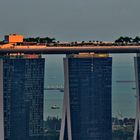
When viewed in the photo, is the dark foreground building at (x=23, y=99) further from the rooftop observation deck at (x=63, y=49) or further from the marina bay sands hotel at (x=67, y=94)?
the rooftop observation deck at (x=63, y=49)

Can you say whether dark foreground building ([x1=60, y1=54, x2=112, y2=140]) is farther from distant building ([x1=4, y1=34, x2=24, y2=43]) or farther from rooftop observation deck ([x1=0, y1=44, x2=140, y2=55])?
distant building ([x1=4, y1=34, x2=24, y2=43])

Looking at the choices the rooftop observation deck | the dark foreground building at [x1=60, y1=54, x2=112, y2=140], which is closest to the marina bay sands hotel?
the dark foreground building at [x1=60, y1=54, x2=112, y2=140]

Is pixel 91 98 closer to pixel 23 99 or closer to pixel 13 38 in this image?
pixel 23 99

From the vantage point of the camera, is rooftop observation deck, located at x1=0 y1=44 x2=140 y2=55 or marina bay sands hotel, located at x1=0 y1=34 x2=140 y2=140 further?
marina bay sands hotel, located at x1=0 y1=34 x2=140 y2=140
